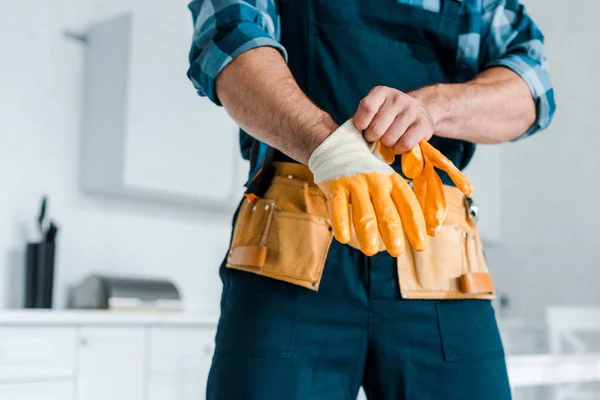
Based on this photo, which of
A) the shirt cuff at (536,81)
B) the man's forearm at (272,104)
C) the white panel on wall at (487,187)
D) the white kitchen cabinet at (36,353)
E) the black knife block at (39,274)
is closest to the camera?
the man's forearm at (272,104)

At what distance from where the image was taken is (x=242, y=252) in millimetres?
951

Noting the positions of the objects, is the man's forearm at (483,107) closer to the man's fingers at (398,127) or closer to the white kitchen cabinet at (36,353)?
the man's fingers at (398,127)

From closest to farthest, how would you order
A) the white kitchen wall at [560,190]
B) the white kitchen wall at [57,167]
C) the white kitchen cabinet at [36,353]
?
the white kitchen cabinet at [36,353], the white kitchen wall at [57,167], the white kitchen wall at [560,190]

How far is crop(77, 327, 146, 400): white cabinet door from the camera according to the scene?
2.44 metres

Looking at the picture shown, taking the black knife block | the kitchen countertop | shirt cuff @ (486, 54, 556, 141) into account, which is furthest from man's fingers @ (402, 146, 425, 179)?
the black knife block

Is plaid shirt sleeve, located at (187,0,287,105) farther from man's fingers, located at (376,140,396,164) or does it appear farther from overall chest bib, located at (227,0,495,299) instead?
man's fingers, located at (376,140,396,164)

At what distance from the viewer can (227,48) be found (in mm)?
909

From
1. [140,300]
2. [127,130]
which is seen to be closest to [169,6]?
[127,130]

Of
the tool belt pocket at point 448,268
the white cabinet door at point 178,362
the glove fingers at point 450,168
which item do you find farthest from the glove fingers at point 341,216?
the white cabinet door at point 178,362

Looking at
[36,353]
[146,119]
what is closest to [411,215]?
[36,353]

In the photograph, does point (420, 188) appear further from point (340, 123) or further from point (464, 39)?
point (464, 39)

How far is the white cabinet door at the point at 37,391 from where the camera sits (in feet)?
7.38

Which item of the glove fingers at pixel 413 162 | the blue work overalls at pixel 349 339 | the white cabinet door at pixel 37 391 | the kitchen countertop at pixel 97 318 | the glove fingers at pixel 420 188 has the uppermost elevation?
the glove fingers at pixel 413 162

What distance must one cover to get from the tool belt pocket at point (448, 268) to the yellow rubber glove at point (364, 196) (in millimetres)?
203
